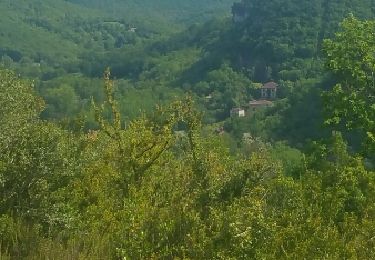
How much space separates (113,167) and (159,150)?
0.93 meters

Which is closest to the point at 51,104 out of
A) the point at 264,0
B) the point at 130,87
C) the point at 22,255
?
the point at 130,87

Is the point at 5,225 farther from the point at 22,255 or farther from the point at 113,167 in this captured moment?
the point at 113,167

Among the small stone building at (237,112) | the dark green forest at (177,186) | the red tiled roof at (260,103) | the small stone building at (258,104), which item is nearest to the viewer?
the dark green forest at (177,186)

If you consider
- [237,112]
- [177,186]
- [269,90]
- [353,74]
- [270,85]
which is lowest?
[269,90]

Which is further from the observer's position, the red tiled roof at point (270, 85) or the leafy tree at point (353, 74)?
the red tiled roof at point (270, 85)

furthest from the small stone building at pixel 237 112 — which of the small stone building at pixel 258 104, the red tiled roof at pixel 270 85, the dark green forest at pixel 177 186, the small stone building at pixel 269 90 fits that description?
the dark green forest at pixel 177 186

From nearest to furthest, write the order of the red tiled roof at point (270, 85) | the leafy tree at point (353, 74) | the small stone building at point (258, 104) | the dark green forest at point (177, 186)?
the dark green forest at point (177, 186) < the leafy tree at point (353, 74) < the small stone building at point (258, 104) < the red tiled roof at point (270, 85)

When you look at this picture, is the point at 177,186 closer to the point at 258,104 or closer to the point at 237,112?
the point at 237,112

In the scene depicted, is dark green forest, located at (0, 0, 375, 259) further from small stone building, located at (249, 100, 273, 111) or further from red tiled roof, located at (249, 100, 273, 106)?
red tiled roof, located at (249, 100, 273, 106)

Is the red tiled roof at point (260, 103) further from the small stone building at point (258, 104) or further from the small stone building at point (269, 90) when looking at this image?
the small stone building at point (269, 90)

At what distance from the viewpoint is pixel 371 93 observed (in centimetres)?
1722

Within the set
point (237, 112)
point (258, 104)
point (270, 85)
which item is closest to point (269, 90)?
point (270, 85)

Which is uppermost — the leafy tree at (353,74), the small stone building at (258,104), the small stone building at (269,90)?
the leafy tree at (353,74)

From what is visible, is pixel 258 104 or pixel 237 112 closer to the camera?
pixel 237 112
